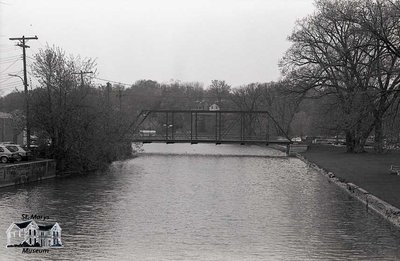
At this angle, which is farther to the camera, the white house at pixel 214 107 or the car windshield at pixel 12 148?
the white house at pixel 214 107

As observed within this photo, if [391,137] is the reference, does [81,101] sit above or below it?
above

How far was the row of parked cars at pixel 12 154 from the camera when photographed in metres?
35.0

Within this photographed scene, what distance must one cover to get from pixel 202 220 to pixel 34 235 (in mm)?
6061

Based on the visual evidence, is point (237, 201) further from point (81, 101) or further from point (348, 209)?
point (81, 101)

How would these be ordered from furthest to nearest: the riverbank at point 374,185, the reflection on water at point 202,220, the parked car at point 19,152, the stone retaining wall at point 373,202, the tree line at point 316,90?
the parked car at point 19,152 < the tree line at point 316,90 < the riverbank at point 374,185 < the stone retaining wall at point 373,202 < the reflection on water at point 202,220

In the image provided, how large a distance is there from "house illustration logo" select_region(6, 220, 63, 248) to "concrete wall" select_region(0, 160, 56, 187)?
11890mm

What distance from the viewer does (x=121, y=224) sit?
17.2 m

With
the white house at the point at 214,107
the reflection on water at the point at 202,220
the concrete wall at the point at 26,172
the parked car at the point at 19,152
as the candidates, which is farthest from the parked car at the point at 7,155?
the white house at the point at 214,107

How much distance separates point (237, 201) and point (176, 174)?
564 inches

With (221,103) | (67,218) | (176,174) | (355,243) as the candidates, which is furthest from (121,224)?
(221,103)

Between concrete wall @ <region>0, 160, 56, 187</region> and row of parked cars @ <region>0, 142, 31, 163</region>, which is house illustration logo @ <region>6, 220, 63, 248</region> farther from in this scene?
row of parked cars @ <region>0, 142, 31, 163</region>

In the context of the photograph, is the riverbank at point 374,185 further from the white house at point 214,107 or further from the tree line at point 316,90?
the white house at point 214,107

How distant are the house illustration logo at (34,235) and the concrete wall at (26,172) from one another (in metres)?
11.9

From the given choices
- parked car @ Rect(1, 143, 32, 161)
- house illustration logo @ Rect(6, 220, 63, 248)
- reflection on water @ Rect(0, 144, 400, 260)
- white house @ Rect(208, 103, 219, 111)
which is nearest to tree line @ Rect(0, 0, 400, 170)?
parked car @ Rect(1, 143, 32, 161)
